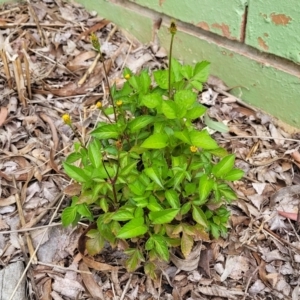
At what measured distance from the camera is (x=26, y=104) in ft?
6.80

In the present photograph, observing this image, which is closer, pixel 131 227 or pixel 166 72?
pixel 131 227

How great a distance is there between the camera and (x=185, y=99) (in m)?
1.36

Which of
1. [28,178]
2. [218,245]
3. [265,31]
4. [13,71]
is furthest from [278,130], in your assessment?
[13,71]

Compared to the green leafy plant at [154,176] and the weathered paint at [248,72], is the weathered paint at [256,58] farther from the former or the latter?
the green leafy plant at [154,176]

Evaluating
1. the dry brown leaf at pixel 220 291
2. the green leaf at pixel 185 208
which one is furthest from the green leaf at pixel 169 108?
the dry brown leaf at pixel 220 291

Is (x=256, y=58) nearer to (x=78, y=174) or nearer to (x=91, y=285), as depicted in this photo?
(x=78, y=174)

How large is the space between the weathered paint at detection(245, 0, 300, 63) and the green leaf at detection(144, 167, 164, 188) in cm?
86

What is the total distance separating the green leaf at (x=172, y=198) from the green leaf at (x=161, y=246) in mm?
114

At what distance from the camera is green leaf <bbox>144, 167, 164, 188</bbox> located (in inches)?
52.1

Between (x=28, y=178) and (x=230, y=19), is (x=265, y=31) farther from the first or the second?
(x=28, y=178)

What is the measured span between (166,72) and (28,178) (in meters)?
0.68

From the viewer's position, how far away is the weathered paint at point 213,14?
197 cm

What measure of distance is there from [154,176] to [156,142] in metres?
0.10

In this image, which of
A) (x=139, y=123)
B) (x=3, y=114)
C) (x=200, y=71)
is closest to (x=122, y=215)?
(x=139, y=123)
